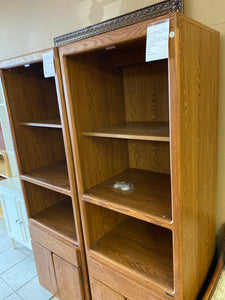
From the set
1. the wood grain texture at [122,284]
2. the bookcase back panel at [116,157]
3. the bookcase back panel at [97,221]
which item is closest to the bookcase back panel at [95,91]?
the bookcase back panel at [116,157]

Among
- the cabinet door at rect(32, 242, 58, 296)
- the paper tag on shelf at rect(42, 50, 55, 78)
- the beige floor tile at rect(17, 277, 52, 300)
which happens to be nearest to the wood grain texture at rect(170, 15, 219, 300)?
the paper tag on shelf at rect(42, 50, 55, 78)

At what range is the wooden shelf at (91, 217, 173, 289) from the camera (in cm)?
111

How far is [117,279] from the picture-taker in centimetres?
120

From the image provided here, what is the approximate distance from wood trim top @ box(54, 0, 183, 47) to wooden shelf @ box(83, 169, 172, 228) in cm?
90

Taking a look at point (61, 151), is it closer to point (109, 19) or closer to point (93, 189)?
point (93, 189)

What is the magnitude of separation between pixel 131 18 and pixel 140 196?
3.31 ft

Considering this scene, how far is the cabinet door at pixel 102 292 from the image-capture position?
49.1 inches

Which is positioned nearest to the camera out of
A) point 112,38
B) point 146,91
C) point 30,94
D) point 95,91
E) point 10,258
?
point 112,38

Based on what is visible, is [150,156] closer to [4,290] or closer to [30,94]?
[30,94]

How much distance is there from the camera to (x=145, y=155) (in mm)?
1497

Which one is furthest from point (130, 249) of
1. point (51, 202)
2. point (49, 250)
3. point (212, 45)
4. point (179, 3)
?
point (179, 3)

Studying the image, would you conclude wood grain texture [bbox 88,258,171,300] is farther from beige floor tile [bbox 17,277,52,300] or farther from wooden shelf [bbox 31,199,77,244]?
beige floor tile [bbox 17,277,52,300]

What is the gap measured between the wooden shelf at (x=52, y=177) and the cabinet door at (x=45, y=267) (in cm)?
55

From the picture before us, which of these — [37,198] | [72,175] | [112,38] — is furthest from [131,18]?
[37,198]
